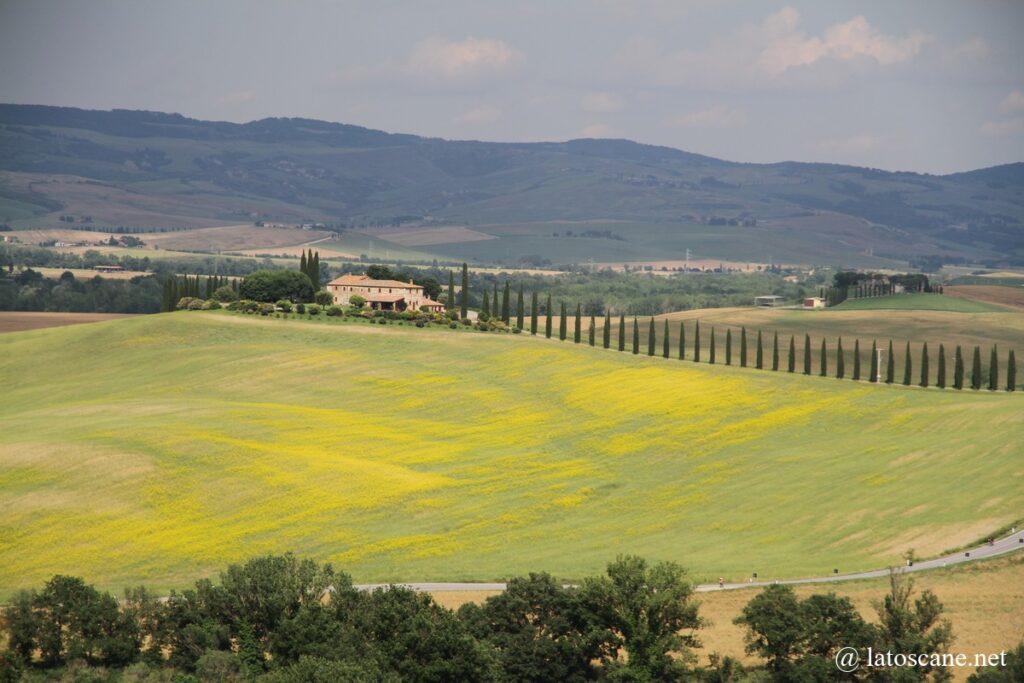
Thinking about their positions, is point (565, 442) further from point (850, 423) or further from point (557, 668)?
point (557, 668)

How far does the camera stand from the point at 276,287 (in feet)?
539

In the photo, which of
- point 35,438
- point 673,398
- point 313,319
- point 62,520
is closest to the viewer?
point 62,520

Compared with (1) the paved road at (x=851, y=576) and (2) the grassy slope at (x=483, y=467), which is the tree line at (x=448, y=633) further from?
(2) the grassy slope at (x=483, y=467)

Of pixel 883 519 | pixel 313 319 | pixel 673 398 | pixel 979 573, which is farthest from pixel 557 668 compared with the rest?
pixel 313 319

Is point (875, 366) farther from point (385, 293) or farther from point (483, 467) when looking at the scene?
point (385, 293)

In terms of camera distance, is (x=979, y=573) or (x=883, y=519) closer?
(x=979, y=573)

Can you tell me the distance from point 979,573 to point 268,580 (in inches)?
1278

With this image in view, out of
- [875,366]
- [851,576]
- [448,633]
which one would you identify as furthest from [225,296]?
[448,633]

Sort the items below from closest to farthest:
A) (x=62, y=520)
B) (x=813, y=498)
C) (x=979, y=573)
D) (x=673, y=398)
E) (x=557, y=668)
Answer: (x=557, y=668), (x=979, y=573), (x=62, y=520), (x=813, y=498), (x=673, y=398)

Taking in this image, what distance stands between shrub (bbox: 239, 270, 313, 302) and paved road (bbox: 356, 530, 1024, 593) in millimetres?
97056

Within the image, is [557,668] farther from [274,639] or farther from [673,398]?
[673,398]

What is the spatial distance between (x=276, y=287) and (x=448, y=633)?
111580 mm

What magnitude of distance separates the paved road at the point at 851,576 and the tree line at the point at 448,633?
24.2 feet

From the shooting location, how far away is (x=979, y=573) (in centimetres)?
6888
